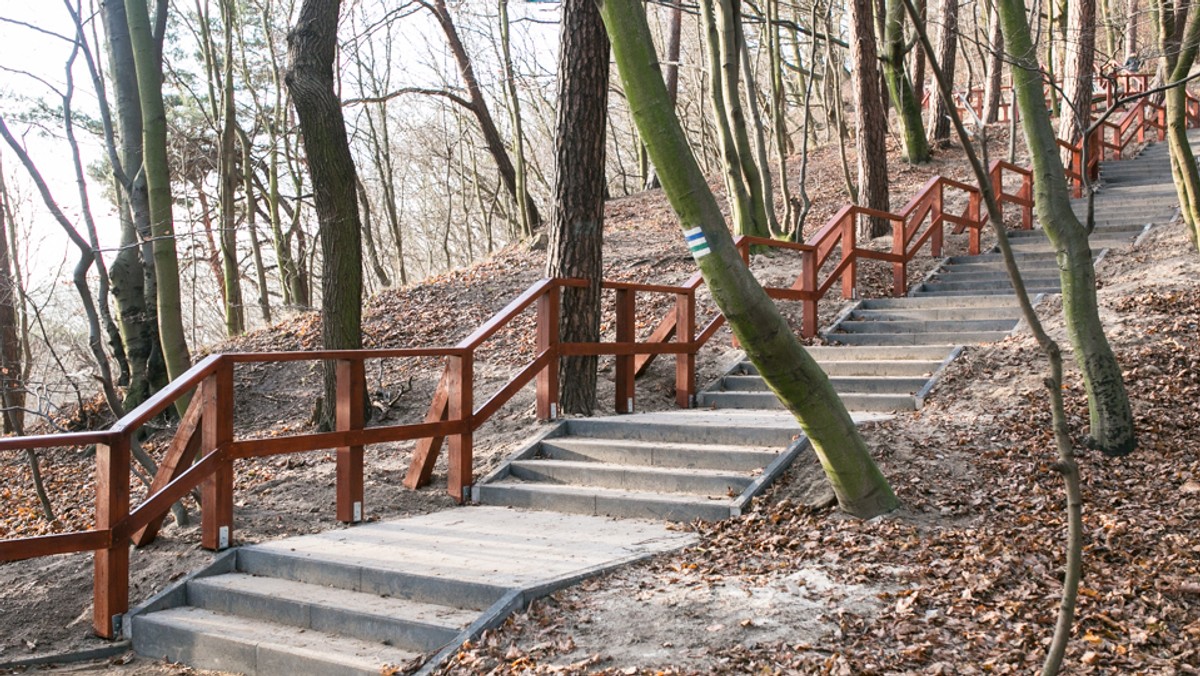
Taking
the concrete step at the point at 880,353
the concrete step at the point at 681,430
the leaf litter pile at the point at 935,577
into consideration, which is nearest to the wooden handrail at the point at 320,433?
the concrete step at the point at 681,430

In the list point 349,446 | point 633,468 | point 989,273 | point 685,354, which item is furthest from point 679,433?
point 989,273

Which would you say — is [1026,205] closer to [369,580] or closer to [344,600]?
[369,580]

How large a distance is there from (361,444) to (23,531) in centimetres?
425

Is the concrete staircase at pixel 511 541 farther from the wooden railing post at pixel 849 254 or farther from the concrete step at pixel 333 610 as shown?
the wooden railing post at pixel 849 254

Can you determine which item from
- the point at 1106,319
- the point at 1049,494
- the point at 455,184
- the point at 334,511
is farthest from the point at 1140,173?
the point at 455,184

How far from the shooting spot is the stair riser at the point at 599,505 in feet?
21.2

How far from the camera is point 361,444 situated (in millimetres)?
6766

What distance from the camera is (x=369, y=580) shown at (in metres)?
5.55

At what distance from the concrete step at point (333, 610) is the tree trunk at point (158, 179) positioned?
4848mm

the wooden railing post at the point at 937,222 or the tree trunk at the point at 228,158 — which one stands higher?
the tree trunk at the point at 228,158

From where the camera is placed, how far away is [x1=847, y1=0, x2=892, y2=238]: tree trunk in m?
15.4

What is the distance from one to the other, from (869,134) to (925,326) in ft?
18.4

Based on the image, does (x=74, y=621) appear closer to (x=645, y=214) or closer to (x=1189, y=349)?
(x=1189, y=349)

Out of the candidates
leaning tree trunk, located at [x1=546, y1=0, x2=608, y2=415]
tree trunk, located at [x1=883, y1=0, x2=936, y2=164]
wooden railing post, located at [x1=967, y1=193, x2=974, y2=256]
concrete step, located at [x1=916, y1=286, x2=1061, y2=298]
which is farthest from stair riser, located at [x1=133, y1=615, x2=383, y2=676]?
tree trunk, located at [x1=883, y1=0, x2=936, y2=164]
